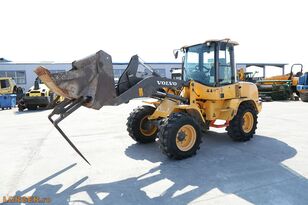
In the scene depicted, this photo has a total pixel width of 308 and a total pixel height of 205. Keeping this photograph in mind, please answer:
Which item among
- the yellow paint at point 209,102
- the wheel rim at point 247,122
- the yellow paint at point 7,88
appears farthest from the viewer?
the yellow paint at point 7,88

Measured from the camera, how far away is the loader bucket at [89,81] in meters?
4.41

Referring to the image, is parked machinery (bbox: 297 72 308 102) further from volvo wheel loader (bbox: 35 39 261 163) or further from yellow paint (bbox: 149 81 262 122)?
yellow paint (bbox: 149 81 262 122)

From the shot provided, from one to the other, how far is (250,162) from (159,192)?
2189mm

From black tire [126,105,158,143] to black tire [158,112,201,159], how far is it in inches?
58.7

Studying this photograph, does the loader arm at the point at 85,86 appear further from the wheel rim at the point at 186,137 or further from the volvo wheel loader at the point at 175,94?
the wheel rim at the point at 186,137

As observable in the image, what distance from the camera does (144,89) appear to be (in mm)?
5477

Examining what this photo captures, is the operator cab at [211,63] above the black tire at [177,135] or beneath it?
above

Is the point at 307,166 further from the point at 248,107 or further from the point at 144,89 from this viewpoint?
the point at 144,89

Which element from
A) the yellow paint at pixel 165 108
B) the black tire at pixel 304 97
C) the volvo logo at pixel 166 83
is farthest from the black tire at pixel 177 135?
the black tire at pixel 304 97

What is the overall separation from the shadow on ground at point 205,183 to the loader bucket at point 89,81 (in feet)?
4.75

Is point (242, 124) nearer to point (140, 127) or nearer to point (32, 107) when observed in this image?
point (140, 127)

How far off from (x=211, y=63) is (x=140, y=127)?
2.34 meters

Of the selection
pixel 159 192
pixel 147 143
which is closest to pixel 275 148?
pixel 147 143

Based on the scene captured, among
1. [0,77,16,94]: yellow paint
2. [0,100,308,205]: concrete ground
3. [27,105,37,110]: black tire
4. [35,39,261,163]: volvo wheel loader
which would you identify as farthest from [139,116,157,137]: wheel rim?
[0,77,16,94]: yellow paint
